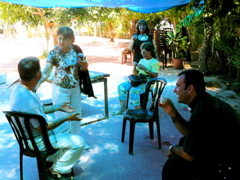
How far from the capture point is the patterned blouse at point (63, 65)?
341 cm

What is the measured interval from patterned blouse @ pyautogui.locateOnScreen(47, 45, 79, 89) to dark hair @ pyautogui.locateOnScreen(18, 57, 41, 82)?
102cm

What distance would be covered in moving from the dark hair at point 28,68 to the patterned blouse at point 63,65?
1021 millimetres

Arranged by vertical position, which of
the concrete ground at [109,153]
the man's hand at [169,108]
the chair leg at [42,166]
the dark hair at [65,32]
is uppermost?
the dark hair at [65,32]

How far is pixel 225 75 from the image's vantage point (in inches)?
339

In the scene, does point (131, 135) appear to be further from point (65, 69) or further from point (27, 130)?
point (27, 130)

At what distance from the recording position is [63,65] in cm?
343

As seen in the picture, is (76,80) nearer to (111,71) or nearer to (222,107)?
(222,107)

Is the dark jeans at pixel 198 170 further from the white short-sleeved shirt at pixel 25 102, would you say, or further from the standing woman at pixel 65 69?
the standing woman at pixel 65 69

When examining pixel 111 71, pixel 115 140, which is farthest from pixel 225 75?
pixel 115 140

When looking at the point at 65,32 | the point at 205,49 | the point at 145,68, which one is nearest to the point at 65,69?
the point at 65,32

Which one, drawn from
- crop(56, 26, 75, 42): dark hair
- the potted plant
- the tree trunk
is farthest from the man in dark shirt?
the potted plant

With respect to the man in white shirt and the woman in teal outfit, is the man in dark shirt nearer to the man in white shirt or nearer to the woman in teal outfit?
the man in white shirt

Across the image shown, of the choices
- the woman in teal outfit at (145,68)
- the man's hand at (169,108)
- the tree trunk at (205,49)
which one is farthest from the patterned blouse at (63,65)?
the tree trunk at (205,49)

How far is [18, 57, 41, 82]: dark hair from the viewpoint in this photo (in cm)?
234
